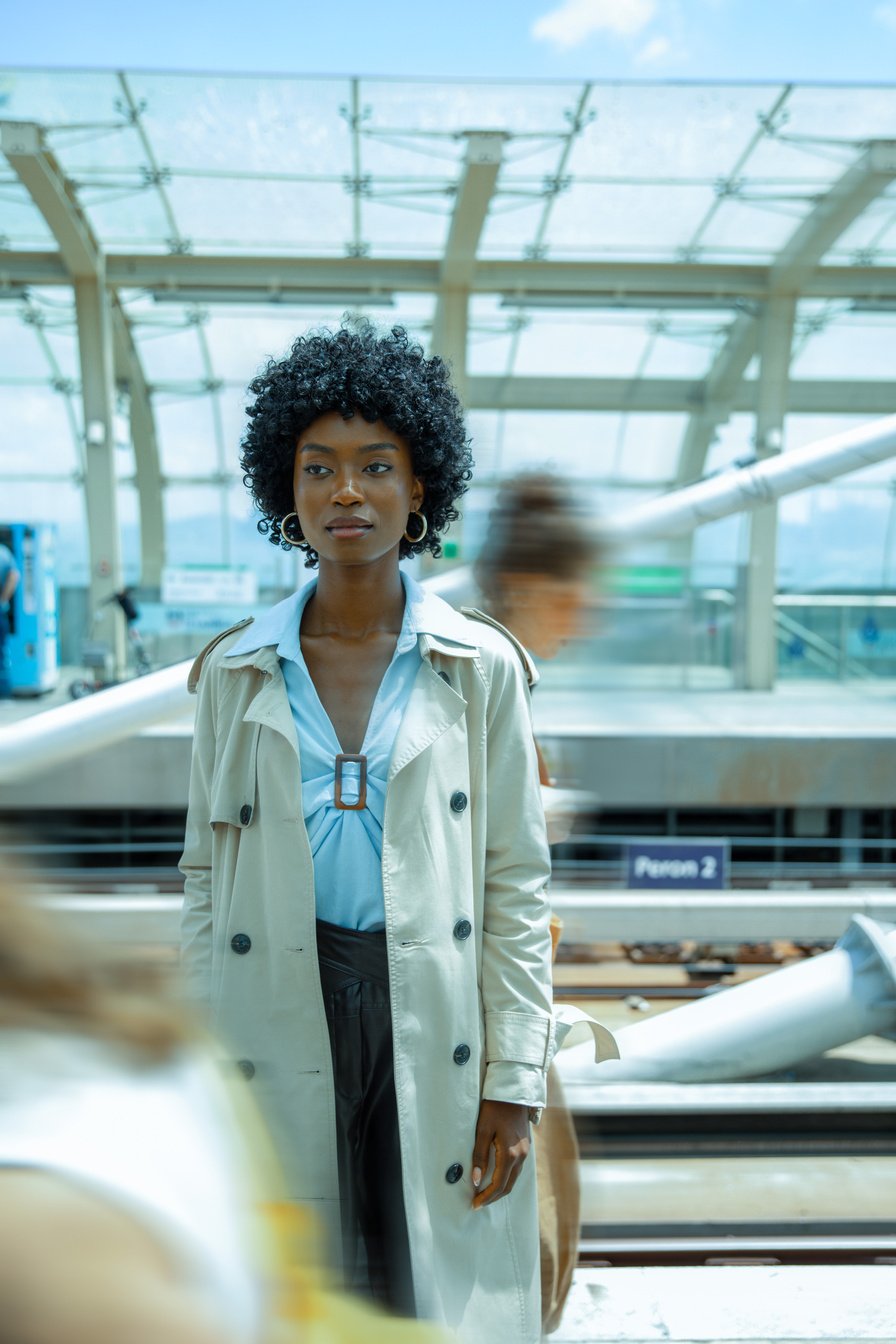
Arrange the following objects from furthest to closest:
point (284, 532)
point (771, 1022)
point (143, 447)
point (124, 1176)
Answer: point (143, 447), point (771, 1022), point (284, 532), point (124, 1176)

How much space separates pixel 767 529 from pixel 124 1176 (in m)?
14.9

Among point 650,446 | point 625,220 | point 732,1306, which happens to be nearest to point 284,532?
point 732,1306

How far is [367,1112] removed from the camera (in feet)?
5.58

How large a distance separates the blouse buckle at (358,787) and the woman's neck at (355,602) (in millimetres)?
242

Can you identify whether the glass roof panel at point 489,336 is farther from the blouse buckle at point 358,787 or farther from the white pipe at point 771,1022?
the blouse buckle at point 358,787

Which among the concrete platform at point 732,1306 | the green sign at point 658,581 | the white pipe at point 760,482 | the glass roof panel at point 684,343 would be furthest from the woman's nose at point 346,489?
the glass roof panel at point 684,343

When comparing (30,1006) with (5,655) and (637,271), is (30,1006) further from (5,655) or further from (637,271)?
(637,271)

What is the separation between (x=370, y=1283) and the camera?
1.72 metres

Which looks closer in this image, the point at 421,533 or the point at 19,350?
the point at 421,533

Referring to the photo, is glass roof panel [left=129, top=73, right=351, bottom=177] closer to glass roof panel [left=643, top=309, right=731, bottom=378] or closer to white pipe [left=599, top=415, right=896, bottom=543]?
glass roof panel [left=643, top=309, right=731, bottom=378]

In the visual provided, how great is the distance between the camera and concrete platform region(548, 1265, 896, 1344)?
208 cm

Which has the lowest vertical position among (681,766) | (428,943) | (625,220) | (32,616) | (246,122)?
(681,766)

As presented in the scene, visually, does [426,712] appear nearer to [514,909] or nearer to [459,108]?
[514,909]

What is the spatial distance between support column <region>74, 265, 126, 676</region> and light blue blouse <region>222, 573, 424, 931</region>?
12.6 metres
